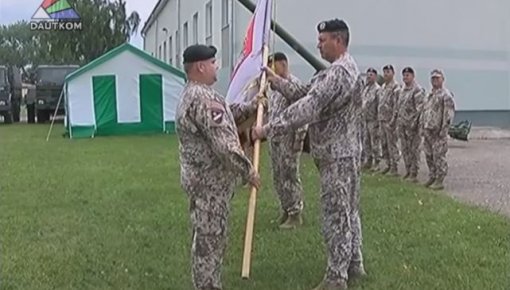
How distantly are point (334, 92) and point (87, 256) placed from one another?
2849 millimetres

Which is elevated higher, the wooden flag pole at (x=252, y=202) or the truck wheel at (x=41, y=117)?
the wooden flag pole at (x=252, y=202)

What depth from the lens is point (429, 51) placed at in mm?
24156

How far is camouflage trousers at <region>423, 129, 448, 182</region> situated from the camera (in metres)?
10.9

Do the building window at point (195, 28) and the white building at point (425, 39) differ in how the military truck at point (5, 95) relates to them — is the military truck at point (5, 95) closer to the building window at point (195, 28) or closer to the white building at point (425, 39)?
the building window at point (195, 28)

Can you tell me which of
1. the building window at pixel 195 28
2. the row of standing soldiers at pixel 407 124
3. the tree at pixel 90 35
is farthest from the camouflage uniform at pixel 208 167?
the tree at pixel 90 35

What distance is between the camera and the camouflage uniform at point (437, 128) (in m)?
10.6

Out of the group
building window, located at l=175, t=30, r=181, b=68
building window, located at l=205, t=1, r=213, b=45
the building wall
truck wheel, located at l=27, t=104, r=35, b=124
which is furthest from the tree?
building window, located at l=205, t=1, r=213, b=45

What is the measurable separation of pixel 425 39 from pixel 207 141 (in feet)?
66.9

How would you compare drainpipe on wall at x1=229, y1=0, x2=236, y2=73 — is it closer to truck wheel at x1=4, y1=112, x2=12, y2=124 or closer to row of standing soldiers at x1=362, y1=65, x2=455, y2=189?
row of standing soldiers at x1=362, y1=65, x2=455, y2=189

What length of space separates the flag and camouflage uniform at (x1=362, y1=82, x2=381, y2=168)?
7012 millimetres

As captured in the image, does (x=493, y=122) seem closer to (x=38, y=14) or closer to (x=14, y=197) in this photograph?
(x=14, y=197)

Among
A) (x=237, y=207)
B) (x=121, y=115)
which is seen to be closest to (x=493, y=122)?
(x=121, y=115)

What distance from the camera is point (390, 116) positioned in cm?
1230

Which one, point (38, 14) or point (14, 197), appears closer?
point (14, 197)
